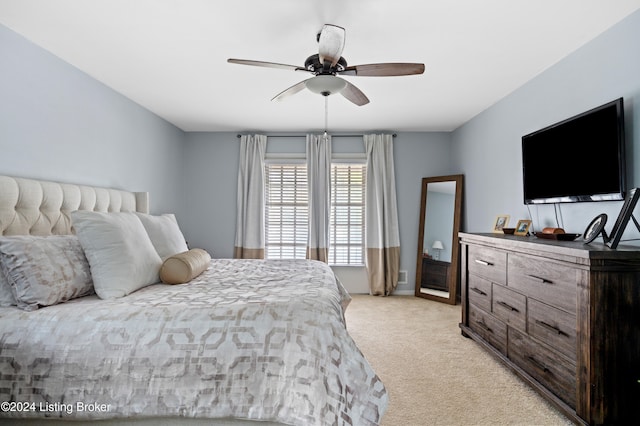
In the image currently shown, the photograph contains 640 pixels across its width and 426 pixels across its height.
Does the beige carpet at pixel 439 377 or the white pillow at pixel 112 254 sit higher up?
→ the white pillow at pixel 112 254

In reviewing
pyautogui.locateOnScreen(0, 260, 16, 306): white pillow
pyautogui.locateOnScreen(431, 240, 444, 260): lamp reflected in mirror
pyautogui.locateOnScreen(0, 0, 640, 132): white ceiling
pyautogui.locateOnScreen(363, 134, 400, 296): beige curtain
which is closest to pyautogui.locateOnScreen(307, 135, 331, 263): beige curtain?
pyautogui.locateOnScreen(363, 134, 400, 296): beige curtain

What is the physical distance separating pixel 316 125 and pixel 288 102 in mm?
957

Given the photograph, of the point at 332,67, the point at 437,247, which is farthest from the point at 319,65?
the point at 437,247

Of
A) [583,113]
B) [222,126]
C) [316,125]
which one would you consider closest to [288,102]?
[316,125]

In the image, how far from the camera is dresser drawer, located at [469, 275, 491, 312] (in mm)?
2822

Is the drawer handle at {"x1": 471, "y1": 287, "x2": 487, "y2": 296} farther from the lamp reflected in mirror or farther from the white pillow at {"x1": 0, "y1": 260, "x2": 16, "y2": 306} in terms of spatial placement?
the white pillow at {"x1": 0, "y1": 260, "x2": 16, "y2": 306}

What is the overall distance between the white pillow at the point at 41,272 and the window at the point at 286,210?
3248 millimetres

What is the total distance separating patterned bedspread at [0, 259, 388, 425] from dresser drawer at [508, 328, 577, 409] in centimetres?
128

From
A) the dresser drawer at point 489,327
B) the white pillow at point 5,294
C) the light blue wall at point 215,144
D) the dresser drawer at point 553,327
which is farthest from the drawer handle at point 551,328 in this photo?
the white pillow at point 5,294

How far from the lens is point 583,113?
227 centimetres

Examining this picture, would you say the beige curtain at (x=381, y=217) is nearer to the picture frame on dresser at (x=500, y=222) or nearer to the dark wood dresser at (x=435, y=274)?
the dark wood dresser at (x=435, y=274)

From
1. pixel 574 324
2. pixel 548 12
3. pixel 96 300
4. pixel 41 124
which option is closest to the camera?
pixel 96 300

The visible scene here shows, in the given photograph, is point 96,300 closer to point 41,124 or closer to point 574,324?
point 41,124

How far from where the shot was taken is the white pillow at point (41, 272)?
1.54 m
